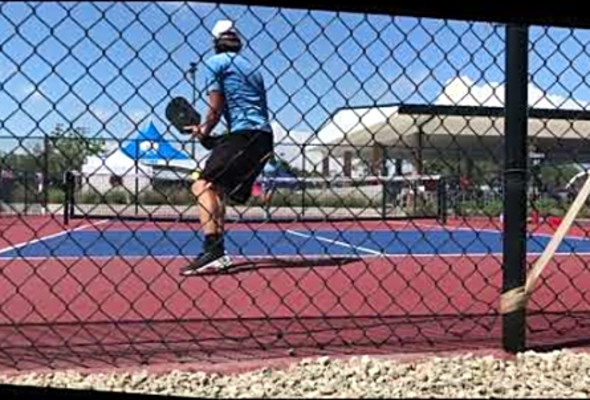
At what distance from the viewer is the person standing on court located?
7016 mm

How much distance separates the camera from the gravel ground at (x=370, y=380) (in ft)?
12.7

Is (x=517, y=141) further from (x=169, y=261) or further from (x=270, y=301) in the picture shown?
(x=169, y=261)

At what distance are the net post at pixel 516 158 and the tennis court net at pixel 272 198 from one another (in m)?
7.02

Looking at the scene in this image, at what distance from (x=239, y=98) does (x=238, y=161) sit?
694 millimetres

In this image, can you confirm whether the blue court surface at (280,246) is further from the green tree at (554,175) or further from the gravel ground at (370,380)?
the gravel ground at (370,380)

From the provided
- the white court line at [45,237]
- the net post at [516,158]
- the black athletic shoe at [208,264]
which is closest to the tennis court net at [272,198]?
the white court line at [45,237]

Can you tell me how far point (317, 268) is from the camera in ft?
29.8

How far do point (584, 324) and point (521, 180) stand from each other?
1557 millimetres

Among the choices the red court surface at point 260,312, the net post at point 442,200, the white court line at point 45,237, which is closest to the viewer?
the red court surface at point 260,312

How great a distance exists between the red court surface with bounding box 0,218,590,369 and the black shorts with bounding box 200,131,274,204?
0.77 meters

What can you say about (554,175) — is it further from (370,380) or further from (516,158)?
(370,380)

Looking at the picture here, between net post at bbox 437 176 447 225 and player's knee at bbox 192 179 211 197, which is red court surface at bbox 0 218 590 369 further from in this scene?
net post at bbox 437 176 447 225

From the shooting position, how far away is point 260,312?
6.11m

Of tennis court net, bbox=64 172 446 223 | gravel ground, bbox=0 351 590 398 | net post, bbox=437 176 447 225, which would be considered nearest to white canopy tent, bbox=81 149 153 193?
tennis court net, bbox=64 172 446 223
